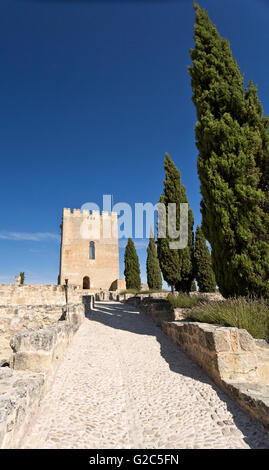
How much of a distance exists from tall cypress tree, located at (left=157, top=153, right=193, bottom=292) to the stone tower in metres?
17.9

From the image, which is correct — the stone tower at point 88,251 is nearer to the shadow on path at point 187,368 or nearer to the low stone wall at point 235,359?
the shadow on path at point 187,368

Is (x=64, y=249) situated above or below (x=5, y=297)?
above

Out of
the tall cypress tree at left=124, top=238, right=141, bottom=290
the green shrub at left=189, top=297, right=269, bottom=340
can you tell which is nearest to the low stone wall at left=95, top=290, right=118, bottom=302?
the tall cypress tree at left=124, top=238, right=141, bottom=290

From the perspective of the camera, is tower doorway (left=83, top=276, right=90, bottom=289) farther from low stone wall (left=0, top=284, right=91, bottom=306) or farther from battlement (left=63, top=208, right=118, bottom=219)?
low stone wall (left=0, top=284, right=91, bottom=306)

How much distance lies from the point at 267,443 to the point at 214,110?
7528mm

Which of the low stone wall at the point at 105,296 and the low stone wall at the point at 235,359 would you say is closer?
the low stone wall at the point at 235,359

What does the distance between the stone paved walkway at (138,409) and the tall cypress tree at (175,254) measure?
744 centimetres

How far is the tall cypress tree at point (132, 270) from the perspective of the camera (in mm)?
26547

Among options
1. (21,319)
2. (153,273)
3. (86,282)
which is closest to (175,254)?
(21,319)

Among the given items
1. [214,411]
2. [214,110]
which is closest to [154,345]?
[214,411]

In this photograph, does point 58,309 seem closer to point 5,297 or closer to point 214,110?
Result: point 5,297

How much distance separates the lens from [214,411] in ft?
9.09

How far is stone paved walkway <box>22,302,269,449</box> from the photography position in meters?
2.25

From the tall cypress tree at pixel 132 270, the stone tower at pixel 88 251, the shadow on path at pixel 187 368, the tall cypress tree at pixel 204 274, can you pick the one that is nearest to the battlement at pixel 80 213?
the stone tower at pixel 88 251
